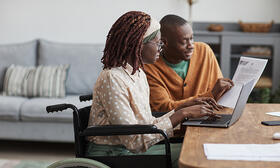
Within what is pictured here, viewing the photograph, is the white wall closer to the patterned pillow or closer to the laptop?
the patterned pillow

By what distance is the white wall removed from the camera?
176 inches

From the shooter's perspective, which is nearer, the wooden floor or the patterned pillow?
the wooden floor

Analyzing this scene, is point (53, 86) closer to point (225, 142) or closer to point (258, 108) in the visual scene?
point (258, 108)

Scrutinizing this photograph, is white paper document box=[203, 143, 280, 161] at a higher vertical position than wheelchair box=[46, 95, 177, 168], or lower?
higher

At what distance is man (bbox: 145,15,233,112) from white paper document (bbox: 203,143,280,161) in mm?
817

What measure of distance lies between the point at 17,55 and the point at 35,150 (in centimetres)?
91

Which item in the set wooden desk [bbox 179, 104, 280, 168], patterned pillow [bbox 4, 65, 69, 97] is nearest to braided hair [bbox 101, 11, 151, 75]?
wooden desk [bbox 179, 104, 280, 168]

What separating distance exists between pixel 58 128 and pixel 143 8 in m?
1.57

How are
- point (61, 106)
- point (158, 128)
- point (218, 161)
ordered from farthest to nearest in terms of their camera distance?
point (61, 106)
point (158, 128)
point (218, 161)

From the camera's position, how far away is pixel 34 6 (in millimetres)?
4523

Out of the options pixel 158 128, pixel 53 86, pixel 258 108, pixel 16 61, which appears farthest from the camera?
pixel 16 61

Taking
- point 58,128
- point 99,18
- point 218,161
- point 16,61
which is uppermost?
point 218,161

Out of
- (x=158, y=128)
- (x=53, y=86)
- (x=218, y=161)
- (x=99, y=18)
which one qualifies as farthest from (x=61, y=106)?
(x=99, y=18)

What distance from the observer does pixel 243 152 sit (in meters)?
1.28
